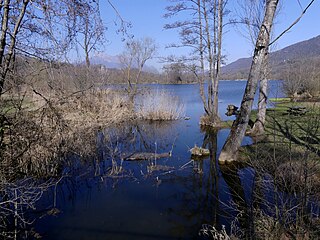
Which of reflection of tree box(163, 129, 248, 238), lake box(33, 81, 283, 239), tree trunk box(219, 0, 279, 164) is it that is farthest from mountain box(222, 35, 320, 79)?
reflection of tree box(163, 129, 248, 238)

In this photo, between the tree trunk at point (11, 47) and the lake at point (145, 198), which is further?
the lake at point (145, 198)

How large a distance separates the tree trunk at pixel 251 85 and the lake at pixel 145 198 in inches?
25.3

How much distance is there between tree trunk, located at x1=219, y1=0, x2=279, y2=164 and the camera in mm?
6152

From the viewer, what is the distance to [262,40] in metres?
6.33

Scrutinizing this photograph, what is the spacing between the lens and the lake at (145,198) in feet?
14.1

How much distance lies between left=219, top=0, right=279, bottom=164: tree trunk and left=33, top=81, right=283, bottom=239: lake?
642 millimetres

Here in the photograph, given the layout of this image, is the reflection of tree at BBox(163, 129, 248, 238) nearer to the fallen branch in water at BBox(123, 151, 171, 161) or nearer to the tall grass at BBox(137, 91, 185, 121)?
the fallen branch in water at BBox(123, 151, 171, 161)

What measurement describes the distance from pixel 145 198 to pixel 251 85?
4.35 meters

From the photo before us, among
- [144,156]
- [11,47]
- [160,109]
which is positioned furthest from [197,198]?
[160,109]

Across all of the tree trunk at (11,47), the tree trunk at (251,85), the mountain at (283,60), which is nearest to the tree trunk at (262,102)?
the mountain at (283,60)

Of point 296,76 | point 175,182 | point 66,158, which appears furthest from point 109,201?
point 296,76

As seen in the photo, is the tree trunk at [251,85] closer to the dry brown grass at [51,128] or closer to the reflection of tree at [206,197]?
the reflection of tree at [206,197]

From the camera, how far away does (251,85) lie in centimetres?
668

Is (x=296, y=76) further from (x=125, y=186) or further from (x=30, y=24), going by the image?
(x=30, y=24)
